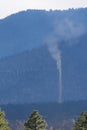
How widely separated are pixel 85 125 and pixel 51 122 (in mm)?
102844

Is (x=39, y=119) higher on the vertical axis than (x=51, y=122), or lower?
lower

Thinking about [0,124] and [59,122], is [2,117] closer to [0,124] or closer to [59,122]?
[0,124]

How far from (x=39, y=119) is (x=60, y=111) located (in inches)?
5816

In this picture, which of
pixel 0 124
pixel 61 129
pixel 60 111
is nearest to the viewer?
pixel 0 124

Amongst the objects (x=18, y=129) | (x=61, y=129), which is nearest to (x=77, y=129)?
(x=18, y=129)

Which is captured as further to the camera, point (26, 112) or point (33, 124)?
point (26, 112)

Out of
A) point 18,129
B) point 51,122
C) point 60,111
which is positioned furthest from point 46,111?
point 18,129

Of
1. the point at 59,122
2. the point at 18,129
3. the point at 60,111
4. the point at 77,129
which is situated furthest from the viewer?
the point at 60,111

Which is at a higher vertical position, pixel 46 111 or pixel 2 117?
pixel 46 111

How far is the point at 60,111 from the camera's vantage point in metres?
179

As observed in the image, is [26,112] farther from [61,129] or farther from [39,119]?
[39,119]

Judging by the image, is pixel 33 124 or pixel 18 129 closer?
pixel 33 124

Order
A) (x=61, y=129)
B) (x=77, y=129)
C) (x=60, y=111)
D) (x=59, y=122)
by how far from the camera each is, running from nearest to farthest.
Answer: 1. (x=77, y=129)
2. (x=61, y=129)
3. (x=59, y=122)
4. (x=60, y=111)

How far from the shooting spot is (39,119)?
3172cm
